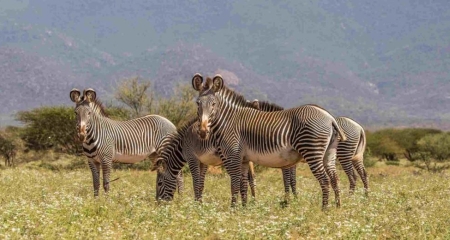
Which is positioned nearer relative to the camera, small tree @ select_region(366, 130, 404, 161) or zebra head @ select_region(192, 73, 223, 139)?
zebra head @ select_region(192, 73, 223, 139)

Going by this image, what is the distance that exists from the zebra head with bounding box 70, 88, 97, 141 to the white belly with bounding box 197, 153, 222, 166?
10.3 ft

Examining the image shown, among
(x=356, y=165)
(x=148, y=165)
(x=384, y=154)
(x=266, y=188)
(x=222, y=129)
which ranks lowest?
(x=384, y=154)

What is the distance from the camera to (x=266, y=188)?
22453 mm

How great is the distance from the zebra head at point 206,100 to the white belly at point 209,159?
1171mm

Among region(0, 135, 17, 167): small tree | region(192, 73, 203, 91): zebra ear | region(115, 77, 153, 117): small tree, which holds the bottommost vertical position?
region(0, 135, 17, 167): small tree

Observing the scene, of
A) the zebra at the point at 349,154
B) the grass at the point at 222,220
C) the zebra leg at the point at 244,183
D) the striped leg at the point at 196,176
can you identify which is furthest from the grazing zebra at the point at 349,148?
the striped leg at the point at 196,176

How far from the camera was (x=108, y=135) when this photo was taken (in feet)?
61.6

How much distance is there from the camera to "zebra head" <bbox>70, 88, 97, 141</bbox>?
17109mm

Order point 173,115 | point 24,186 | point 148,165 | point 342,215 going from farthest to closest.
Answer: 1. point 173,115
2. point 148,165
3. point 24,186
4. point 342,215

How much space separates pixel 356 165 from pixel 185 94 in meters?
27.0

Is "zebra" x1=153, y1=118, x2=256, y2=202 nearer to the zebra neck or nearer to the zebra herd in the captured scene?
the zebra herd

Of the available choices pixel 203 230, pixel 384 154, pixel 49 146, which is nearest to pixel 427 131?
pixel 384 154

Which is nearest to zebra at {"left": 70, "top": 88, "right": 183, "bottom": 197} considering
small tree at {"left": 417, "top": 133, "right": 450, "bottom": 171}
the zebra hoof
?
the zebra hoof

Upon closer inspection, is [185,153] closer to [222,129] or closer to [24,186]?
[222,129]
